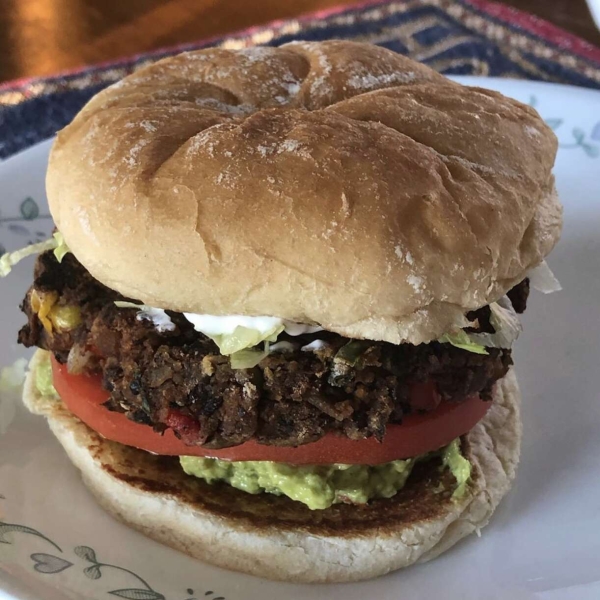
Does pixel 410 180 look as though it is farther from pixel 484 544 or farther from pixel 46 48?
pixel 46 48

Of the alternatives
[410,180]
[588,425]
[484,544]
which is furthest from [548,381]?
[410,180]

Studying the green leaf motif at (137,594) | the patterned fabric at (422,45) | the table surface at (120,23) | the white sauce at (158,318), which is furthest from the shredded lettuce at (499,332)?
the table surface at (120,23)

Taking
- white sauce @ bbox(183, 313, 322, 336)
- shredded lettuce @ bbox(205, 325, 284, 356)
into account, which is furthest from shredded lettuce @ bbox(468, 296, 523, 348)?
shredded lettuce @ bbox(205, 325, 284, 356)

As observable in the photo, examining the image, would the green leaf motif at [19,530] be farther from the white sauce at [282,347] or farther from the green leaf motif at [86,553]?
the white sauce at [282,347]

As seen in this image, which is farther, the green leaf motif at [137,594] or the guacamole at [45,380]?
the guacamole at [45,380]

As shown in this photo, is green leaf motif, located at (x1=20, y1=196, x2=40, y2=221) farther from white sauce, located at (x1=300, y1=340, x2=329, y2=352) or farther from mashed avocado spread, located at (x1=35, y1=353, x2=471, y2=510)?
white sauce, located at (x1=300, y1=340, x2=329, y2=352)

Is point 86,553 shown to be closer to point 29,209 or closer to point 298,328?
point 298,328
